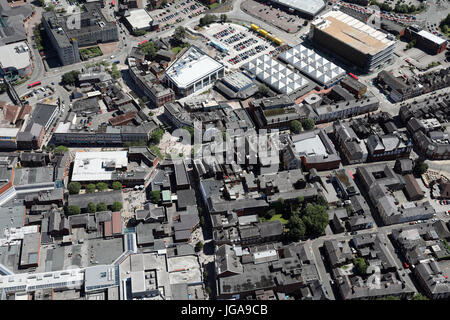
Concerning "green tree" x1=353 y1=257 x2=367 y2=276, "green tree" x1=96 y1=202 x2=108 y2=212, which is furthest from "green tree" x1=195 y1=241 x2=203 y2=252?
"green tree" x1=353 y1=257 x2=367 y2=276

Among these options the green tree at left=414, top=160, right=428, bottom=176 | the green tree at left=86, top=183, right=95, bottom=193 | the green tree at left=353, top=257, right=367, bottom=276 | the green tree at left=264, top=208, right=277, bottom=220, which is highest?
the green tree at left=414, top=160, right=428, bottom=176

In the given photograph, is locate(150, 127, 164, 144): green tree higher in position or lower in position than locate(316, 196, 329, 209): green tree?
lower

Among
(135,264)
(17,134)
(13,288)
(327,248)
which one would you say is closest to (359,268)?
(327,248)

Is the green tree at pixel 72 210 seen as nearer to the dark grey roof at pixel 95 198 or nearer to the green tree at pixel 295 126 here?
the dark grey roof at pixel 95 198

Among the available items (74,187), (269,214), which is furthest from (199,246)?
(74,187)

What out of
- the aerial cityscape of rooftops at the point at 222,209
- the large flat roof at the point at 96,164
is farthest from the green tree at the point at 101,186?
the large flat roof at the point at 96,164

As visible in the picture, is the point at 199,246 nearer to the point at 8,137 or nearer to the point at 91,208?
the point at 91,208

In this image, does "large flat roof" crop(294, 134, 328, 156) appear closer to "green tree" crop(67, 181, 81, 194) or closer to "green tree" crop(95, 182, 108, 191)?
"green tree" crop(95, 182, 108, 191)
